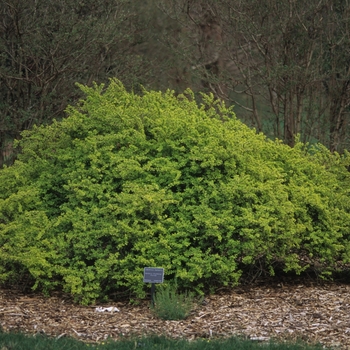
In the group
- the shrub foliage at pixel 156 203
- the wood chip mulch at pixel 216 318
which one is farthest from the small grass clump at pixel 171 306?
the shrub foliage at pixel 156 203

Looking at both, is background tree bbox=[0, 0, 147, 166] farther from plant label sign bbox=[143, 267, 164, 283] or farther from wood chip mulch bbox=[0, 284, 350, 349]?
plant label sign bbox=[143, 267, 164, 283]

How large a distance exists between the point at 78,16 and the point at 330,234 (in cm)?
590

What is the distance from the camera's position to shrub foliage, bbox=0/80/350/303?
6.77m

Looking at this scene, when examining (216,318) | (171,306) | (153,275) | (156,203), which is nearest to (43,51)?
(156,203)

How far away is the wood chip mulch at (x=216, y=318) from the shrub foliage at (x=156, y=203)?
22 centimetres

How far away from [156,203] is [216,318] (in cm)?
126

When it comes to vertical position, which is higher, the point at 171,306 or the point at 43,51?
the point at 43,51

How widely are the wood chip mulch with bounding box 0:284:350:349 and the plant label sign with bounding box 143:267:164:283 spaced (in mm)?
316

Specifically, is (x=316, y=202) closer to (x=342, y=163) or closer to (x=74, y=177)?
(x=342, y=163)

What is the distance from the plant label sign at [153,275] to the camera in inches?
247

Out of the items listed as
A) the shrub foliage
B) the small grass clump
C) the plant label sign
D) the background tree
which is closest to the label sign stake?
the plant label sign

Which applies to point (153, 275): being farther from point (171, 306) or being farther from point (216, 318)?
point (216, 318)

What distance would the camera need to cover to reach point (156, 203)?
6.79 meters

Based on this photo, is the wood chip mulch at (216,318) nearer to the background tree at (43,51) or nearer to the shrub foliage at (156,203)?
the shrub foliage at (156,203)
